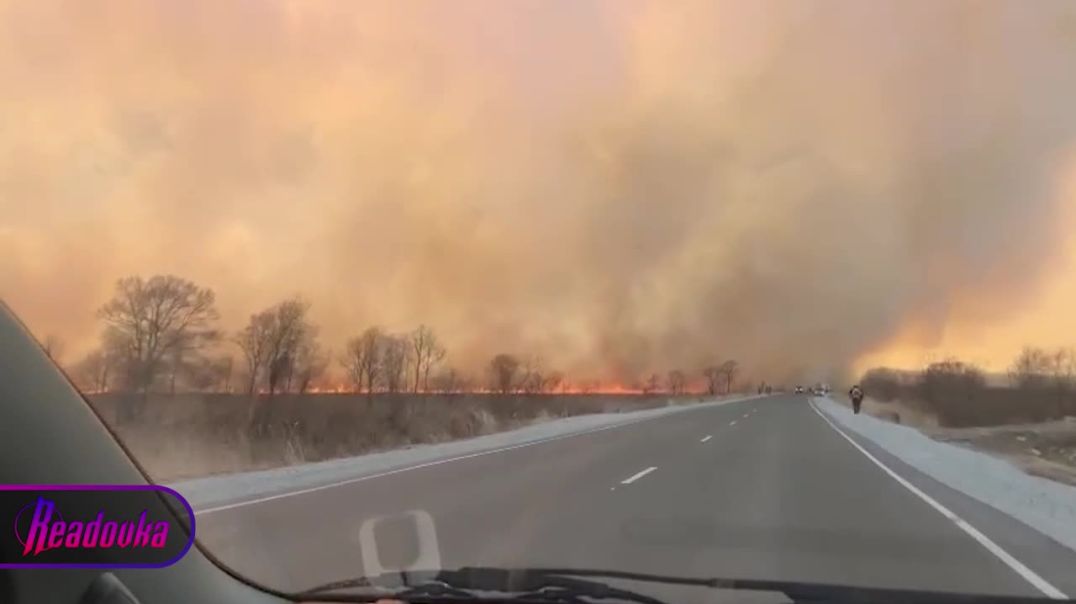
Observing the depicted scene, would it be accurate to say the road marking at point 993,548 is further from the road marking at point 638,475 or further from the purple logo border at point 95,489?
the road marking at point 638,475

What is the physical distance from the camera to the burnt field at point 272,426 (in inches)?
502

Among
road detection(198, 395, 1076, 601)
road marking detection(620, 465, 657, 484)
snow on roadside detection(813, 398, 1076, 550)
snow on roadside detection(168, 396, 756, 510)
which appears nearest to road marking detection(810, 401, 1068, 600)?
road detection(198, 395, 1076, 601)

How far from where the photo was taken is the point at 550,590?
13.2 ft

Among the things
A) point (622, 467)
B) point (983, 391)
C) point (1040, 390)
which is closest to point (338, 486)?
point (622, 467)

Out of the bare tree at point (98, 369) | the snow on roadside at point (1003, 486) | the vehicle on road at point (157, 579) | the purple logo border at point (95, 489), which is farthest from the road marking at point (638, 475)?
the purple logo border at point (95, 489)

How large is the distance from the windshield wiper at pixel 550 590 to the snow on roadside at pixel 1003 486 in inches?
248

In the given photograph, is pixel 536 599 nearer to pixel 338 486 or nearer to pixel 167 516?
pixel 167 516

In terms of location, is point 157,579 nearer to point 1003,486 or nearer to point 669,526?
point 669,526

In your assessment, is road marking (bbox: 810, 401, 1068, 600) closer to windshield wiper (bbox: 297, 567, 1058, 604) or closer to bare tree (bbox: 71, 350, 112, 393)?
windshield wiper (bbox: 297, 567, 1058, 604)

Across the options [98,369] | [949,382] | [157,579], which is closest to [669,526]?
[98,369]

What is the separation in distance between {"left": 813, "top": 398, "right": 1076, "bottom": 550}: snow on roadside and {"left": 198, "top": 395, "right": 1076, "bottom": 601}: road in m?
0.38

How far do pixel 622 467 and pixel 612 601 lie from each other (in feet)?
44.3

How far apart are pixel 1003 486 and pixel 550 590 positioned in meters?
13.6

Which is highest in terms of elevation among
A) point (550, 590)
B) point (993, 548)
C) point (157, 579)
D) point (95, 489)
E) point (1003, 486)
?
point (95, 489)
